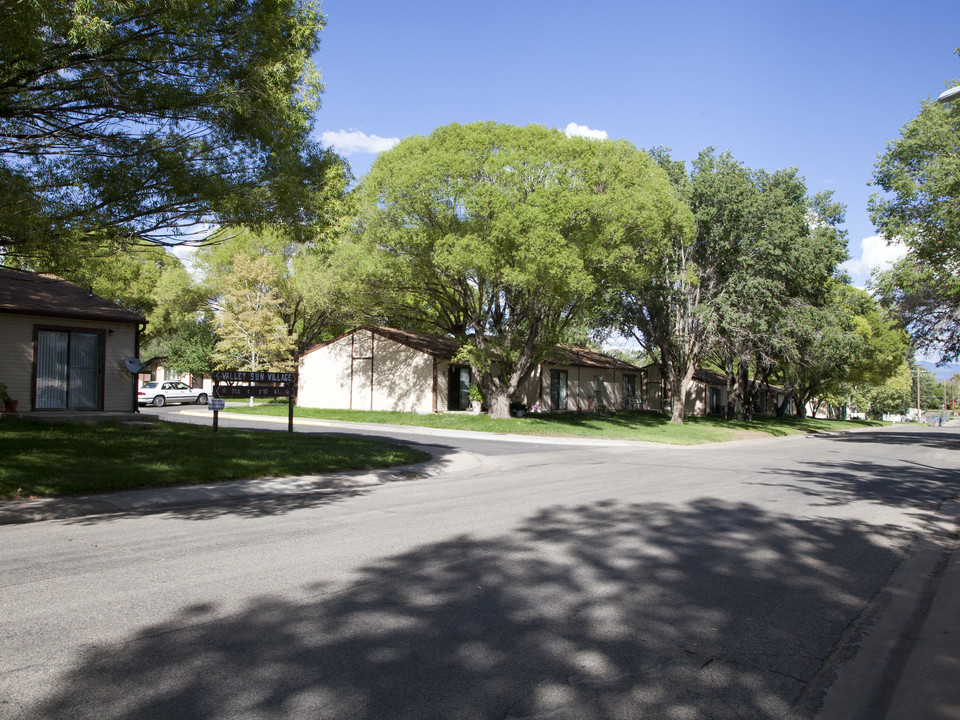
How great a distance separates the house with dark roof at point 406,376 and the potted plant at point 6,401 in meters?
18.4

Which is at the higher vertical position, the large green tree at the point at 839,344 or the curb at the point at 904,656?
the large green tree at the point at 839,344

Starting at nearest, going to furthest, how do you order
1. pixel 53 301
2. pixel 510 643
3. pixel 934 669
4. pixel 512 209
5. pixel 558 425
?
pixel 934 669 → pixel 510 643 → pixel 53 301 → pixel 512 209 → pixel 558 425

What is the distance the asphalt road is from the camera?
12.0ft

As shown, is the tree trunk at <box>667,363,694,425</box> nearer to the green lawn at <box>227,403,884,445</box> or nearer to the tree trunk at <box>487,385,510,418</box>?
the green lawn at <box>227,403,884,445</box>

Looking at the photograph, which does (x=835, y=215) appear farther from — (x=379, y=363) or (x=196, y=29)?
(x=196, y=29)

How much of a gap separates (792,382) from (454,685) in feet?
176

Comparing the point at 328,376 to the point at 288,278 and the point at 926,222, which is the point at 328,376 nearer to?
the point at 288,278

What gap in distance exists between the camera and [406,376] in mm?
34719

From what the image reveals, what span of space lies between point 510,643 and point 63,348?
19973 mm

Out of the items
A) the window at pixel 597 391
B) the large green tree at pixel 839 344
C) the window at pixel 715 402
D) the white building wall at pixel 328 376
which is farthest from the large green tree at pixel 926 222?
the window at pixel 715 402

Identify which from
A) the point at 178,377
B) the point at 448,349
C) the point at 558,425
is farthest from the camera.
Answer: the point at 178,377

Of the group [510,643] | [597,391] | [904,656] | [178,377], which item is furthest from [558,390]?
[510,643]

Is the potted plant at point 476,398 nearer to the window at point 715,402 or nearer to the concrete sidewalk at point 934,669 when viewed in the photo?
the concrete sidewalk at point 934,669

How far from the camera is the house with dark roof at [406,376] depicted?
34125 millimetres
